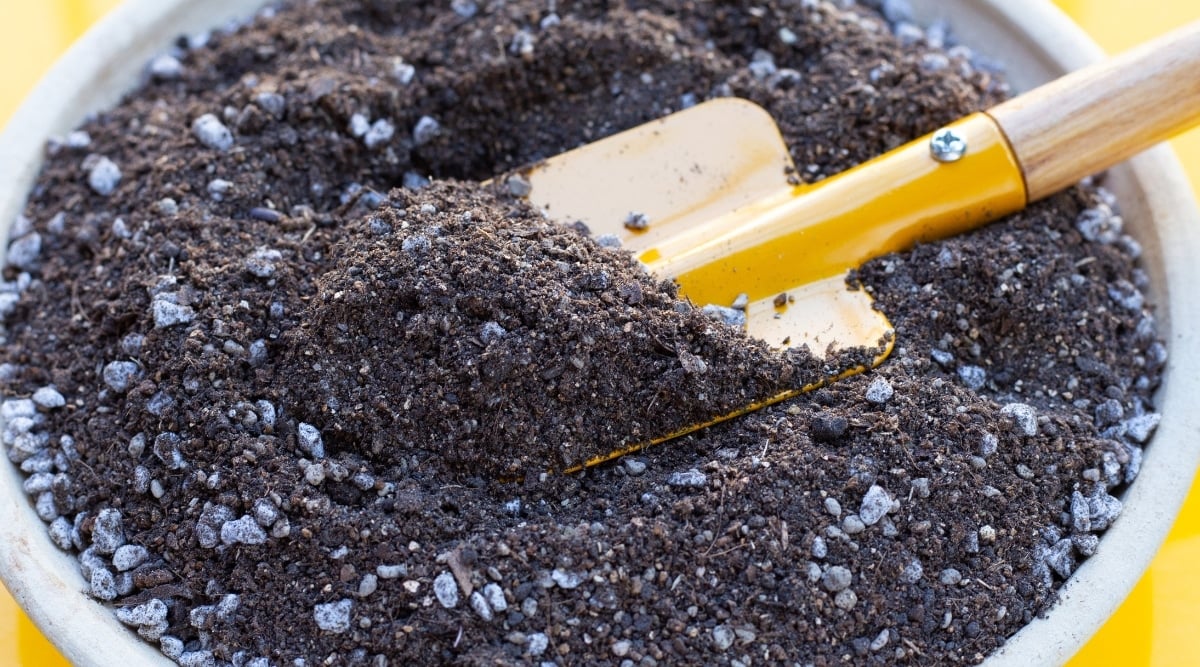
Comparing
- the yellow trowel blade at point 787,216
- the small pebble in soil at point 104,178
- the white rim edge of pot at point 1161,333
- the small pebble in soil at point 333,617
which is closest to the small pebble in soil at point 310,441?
the small pebble in soil at point 333,617

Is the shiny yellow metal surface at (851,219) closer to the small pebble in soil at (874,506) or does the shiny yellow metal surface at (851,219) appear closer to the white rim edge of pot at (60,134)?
the small pebble in soil at (874,506)

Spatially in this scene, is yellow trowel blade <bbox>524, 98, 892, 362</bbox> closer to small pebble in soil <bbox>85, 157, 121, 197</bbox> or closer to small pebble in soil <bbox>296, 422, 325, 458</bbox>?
small pebble in soil <bbox>296, 422, 325, 458</bbox>

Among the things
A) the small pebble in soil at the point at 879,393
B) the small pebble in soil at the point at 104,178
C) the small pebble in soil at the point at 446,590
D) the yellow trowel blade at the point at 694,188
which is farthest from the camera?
the small pebble in soil at the point at 104,178

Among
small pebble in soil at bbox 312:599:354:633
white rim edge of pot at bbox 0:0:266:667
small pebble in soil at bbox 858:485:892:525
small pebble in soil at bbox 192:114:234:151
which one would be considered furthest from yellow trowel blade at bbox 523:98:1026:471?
white rim edge of pot at bbox 0:0:266:667

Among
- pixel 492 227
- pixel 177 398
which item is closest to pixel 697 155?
pixel 492 227

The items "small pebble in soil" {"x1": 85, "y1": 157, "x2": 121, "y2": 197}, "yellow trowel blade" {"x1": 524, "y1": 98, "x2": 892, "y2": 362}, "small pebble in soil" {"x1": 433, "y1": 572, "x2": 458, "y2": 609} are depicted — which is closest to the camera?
"small pebble in soil" {"x1": 433, "y1": 572, "x2": 458, "y2": 609}

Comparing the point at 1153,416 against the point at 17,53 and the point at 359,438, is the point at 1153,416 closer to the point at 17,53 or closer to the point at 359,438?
the point at 359,438
